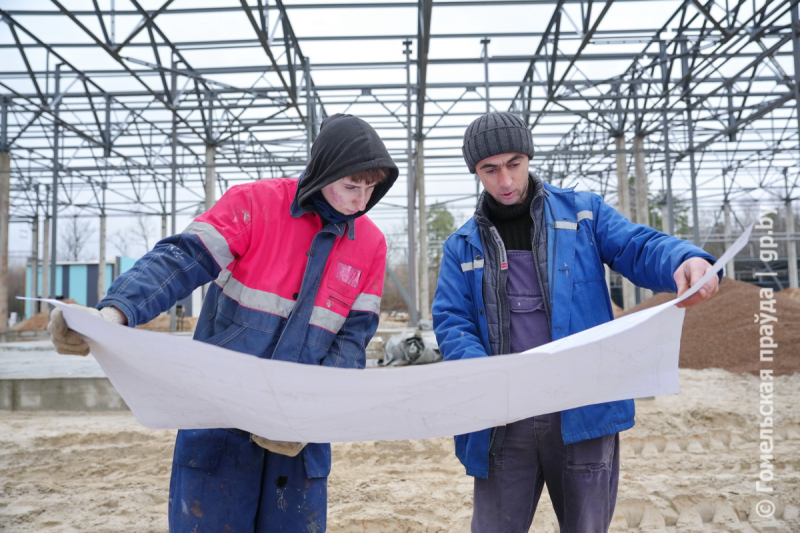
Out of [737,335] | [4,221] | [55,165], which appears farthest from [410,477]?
[4,221]

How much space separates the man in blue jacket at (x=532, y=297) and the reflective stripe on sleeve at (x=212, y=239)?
28.0 inches

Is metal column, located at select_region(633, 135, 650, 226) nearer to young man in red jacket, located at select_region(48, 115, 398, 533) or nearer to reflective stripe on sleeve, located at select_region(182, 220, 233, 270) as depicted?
young man in red jacket, located at select_region(48, 115, 398, 533)

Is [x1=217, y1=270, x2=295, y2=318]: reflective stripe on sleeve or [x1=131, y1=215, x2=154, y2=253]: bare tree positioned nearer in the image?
[x1=217, y1=270, x2=295, y2=318]: reflective stripe on sleeve

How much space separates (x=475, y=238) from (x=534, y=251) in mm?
206

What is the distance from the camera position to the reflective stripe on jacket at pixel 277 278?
161 centimetres

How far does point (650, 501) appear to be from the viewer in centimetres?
335

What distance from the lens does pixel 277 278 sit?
5.54 feet

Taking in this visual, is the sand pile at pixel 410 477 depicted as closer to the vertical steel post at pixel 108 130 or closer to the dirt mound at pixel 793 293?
the vertical steel post at pixel 108 130

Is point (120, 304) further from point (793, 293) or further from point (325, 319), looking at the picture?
point (793, 293)

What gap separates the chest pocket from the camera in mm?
1742

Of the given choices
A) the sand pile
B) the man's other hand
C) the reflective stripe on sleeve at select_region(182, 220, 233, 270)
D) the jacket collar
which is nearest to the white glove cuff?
the reflective stripe on sleeve at select_region(182, 220, 233, 270)

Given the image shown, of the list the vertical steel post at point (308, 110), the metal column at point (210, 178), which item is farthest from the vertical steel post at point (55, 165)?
the vertical steel post at point (308, 110)

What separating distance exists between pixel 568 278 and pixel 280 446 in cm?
101

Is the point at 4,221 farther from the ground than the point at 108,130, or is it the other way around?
the point at 108,130
